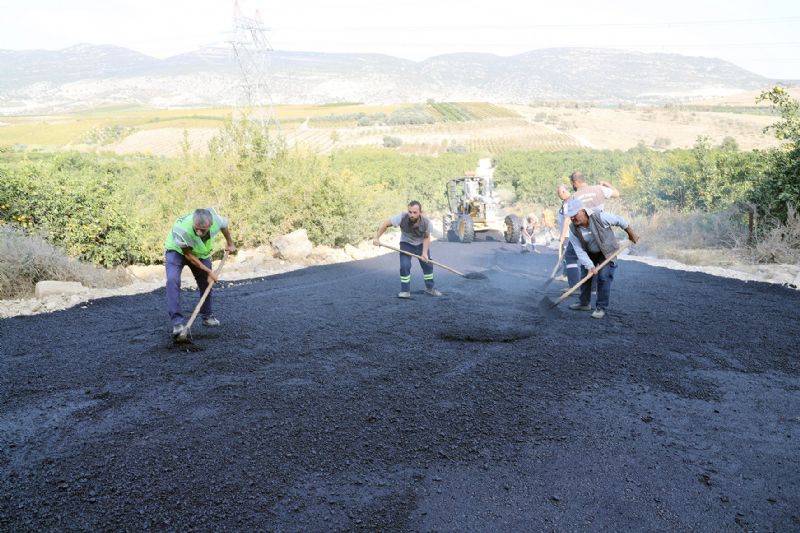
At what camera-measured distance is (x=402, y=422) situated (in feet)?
14.0

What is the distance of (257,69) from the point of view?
90.9 feet

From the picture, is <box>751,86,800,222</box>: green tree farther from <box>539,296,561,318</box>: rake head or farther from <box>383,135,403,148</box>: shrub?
<box>383,135,403,148</box>: shrub

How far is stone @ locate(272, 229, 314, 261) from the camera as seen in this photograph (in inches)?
536

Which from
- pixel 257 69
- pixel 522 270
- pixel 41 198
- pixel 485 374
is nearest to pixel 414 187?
pixel 257 69

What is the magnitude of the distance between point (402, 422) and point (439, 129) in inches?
2646

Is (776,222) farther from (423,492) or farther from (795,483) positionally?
(423,492)

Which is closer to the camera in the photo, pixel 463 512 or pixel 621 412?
pixel 463 512

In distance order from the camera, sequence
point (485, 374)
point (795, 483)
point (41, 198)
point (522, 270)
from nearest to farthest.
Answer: point (795, 483) < point (485, 374) < point (41, 198) < point (522, 270)

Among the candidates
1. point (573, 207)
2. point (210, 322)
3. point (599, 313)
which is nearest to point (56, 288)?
point (210, 322)

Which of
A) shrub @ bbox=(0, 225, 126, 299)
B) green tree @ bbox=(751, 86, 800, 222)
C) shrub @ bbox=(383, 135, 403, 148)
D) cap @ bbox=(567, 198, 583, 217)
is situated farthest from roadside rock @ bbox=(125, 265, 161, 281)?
shrub @ bbox=(383, 135, 403, 148)

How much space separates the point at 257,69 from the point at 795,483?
28.0m

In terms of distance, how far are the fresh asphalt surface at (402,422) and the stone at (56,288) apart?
117cm

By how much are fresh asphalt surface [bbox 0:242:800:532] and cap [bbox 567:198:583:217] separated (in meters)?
1.36

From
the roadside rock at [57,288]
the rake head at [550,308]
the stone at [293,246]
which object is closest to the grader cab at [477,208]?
the stone at [293,246]
